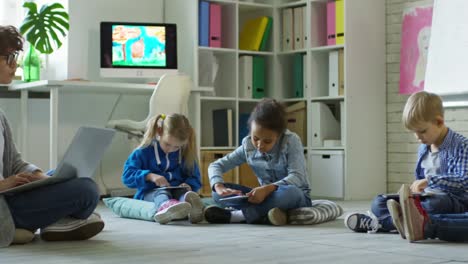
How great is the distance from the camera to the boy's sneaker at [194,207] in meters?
3.28

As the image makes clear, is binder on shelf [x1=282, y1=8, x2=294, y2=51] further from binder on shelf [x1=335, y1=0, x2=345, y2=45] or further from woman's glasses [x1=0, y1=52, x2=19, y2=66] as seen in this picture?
woman's glasses [x1=0, y1=52, x2=19, y2=66]

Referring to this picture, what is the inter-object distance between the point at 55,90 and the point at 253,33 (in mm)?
1620

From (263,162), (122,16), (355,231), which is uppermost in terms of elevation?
(122,16)

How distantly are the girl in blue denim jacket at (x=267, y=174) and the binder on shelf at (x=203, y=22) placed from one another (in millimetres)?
1867

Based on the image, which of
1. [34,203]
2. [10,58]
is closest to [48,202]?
[34,203]

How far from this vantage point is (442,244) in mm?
2492

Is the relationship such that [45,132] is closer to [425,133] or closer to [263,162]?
[263,162]

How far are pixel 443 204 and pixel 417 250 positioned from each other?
14.0 inches

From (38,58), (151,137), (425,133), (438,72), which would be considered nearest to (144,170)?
(151,137)

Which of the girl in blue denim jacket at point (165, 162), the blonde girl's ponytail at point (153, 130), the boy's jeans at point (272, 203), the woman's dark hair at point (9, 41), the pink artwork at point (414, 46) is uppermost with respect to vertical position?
the pink artwork at point (414, 46)

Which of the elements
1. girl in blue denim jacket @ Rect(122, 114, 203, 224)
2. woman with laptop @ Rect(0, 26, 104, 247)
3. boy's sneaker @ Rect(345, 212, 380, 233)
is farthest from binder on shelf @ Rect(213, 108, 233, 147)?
woman with laptop @ Rect(0, 26, 104, 247)

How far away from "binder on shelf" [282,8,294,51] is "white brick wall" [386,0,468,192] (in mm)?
648

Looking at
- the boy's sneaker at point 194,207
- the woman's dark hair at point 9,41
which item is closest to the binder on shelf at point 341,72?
the boy's sneaker at point 194,207

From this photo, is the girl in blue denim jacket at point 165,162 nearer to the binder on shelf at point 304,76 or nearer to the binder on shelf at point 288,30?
the binder on shelf at point 304,76
